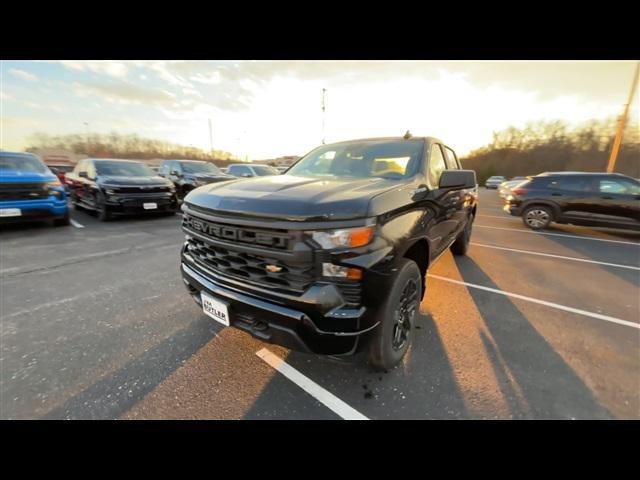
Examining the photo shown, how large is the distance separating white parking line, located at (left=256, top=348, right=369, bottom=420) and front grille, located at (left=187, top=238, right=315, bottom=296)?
0.84m

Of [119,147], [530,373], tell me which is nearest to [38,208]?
[530,373]

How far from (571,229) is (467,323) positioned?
28.0 ft

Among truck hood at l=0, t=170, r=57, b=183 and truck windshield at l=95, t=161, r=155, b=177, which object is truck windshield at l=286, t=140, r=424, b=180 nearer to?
truck hood at l=0, t=170, r=57, b=183

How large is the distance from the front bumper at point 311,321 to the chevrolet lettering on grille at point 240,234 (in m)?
0.34

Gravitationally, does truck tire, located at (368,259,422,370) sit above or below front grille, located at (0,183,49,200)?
below

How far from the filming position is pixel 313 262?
1646 mm

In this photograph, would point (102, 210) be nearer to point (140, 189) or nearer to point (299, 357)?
point (140, 189)

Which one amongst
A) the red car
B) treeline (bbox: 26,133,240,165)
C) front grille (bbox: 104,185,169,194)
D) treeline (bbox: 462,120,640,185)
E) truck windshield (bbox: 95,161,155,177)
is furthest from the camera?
treeline (bbox: 26,133,240,165)

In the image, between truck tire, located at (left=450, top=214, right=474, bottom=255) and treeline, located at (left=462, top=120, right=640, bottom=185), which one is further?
treeline, located at (left=462, top=120, right=640, bottom=185)

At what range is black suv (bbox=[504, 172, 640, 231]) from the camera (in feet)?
23.2

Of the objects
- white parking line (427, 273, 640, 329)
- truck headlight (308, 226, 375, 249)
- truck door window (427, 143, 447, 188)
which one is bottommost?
white parking line (427, 273, 640, 329)

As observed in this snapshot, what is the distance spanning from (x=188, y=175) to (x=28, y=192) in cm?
432

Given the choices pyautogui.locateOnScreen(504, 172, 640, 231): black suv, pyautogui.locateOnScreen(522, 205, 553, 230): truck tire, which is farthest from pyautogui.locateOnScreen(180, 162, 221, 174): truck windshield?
pyautogui.locateOnScreen(522, 205, 553, 230): truck tire
